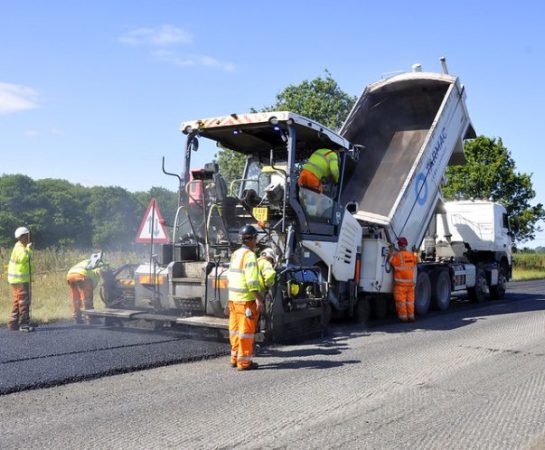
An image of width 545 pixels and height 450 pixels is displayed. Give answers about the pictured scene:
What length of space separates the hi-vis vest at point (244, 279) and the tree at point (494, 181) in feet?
72.6

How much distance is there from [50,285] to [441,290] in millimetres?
7605

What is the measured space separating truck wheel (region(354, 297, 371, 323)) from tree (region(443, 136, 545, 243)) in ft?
59.9

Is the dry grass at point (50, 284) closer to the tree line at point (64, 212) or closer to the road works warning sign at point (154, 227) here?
the road works warning sign at point (154, 227)

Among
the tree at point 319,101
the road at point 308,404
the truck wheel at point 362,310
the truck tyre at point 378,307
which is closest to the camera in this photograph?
the road at point 308,404

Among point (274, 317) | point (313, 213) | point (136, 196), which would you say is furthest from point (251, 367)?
point (136, 196)

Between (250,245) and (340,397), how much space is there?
193cm

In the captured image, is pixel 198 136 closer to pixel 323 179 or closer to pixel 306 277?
pixel 323 179

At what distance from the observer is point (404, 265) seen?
9.76m

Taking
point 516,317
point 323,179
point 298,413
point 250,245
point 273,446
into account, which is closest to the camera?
point 273,446

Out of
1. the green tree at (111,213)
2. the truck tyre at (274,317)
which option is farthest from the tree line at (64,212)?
the truck tyre at (274,317)

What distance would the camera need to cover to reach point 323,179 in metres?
8.43

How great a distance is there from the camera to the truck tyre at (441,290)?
11.3 m

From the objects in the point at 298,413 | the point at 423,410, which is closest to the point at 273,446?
the point at 298,413

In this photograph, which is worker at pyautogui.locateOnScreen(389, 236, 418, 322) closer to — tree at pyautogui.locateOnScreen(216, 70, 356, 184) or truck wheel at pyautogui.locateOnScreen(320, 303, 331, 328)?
truck wheel at pyautogui.locateOnScreen(320, 303, 331, 328)
